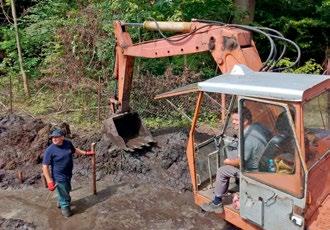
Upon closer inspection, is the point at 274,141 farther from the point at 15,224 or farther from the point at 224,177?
the point at 15,224

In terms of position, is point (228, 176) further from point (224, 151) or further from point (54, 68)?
point (54, 68)

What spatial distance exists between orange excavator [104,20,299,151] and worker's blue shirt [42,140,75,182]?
5.79ft

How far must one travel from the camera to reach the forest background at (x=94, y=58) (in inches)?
445

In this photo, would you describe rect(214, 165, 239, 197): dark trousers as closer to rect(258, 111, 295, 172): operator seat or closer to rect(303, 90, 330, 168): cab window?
rect(258, 111, 295, 172): operator seat

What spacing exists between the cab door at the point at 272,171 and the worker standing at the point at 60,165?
2.92 meters

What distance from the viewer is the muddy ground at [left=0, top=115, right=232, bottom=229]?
666 cm

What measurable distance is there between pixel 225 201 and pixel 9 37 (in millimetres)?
11306

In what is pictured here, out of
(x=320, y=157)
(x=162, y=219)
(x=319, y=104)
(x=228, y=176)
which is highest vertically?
(x=319, y=104)

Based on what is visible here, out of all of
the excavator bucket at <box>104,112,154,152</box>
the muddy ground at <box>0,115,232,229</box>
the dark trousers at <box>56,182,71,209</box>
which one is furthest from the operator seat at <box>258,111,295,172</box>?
the excavator bucket at <box>104,112,154,152</box>

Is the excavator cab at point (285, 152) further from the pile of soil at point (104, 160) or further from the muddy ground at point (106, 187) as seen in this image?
the pile of soil at point (104, 160)

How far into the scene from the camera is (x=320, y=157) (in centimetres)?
482

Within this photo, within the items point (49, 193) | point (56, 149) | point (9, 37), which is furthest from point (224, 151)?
point (9, 37)

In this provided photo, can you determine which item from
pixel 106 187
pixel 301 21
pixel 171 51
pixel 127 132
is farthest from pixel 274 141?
pixel 301 21

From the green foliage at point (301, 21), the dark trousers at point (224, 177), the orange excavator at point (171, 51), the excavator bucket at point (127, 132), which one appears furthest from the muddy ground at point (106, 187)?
the green foliage at point (301, 21)
